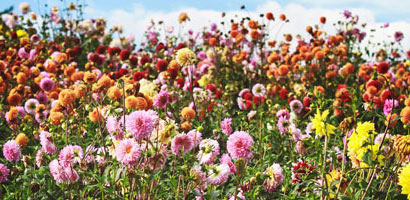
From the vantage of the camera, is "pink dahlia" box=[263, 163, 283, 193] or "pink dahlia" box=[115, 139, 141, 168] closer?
"pink dahlia" box=[115, 139, 141, 168]

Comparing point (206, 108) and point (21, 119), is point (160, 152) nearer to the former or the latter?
point (206, 108)

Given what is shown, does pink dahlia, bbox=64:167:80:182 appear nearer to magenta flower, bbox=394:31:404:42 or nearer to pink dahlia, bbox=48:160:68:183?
Answer: pink dahlia, bbox=48:160:68:183

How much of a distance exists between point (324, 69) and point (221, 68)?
4.81ft

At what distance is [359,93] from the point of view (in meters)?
5.79

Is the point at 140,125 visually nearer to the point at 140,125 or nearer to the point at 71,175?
the point at 140,125

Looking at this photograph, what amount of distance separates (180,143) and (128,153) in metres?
0.29

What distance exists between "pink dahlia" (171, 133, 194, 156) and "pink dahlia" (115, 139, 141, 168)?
228mm

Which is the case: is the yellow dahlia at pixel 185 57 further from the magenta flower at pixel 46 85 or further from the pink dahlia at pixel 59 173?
the magenta flower at pixel 46 85

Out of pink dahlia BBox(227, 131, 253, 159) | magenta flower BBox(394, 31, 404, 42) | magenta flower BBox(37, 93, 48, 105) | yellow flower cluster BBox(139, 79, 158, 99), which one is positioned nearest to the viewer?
pink dahlia BBox(227, 131, 253, 159)

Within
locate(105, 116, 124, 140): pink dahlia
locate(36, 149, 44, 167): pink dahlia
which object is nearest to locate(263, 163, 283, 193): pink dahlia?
locate(105, 116, 124, 140): pink dahlia

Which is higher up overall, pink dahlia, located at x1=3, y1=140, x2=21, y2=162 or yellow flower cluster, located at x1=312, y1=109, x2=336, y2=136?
yellow flower cluster, located at x1=312, y1=109, x2=336, y2=136

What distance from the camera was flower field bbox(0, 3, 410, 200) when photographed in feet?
7.36

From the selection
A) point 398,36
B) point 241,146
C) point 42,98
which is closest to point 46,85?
point 42,98

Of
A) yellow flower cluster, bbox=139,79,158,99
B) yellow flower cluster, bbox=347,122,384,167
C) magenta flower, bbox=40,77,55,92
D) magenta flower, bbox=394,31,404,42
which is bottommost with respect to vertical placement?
magenta flower, bbox=40,77,55,92
